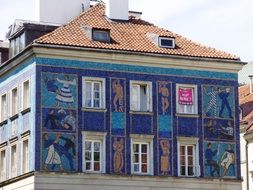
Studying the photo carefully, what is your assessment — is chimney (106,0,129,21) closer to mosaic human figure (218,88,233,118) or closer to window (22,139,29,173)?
mosaic human figure (218,88,233,118)

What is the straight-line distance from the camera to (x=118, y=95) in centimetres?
5384

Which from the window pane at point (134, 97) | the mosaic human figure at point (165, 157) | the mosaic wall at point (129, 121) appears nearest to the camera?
the mosaic wall at point (129, 121)

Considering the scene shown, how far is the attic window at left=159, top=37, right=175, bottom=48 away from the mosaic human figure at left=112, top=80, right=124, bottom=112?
3836mm

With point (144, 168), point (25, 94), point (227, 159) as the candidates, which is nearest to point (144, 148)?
point (144, 168)

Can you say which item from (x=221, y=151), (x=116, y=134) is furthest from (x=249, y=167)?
(x=116, y=134)

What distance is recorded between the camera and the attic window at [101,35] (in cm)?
5450

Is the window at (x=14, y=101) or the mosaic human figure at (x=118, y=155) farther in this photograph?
the window at (x=14, y=101)

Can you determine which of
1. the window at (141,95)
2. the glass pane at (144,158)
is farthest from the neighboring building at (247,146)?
the glass pane at (144,158)

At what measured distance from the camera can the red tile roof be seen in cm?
5356

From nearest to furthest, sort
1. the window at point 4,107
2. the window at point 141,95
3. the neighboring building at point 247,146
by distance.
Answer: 1. the window at point 141,95
2. the window at point 4,107
3. the neighboring building at point 247,146

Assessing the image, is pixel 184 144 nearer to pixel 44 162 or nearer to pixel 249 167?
pixel 44 162

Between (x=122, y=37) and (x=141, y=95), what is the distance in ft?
11.8

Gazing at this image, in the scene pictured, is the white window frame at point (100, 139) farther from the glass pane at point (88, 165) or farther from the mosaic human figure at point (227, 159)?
the mosaic human figure at point (227, 159)

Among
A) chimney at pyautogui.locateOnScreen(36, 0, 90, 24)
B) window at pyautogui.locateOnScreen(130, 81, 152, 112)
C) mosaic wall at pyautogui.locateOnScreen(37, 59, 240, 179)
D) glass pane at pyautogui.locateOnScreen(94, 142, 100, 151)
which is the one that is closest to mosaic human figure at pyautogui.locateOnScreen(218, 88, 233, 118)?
mosaic wall at pyautogui.locateOnScreen(37, 59, 240, 179)
